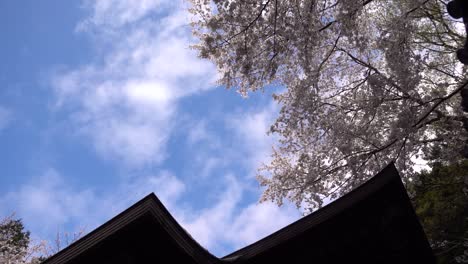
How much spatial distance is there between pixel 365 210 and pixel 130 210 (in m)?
3.63

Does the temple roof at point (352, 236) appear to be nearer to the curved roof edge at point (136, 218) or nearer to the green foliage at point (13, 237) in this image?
the curved roof edge at point (136, 218)

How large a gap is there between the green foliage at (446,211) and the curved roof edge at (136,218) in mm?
10419

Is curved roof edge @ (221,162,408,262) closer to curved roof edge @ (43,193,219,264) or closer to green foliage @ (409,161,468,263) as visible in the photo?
curved roof edge @ (43,193,219,264)

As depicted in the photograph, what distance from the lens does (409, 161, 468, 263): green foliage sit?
13516 mm

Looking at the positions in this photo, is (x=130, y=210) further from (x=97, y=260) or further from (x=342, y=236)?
(x=342, y=236)

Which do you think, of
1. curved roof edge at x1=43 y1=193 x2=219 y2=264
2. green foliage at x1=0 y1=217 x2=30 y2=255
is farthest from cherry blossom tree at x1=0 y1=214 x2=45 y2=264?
curved roof edge at x1=43 y1=193 x2=219 y2=264

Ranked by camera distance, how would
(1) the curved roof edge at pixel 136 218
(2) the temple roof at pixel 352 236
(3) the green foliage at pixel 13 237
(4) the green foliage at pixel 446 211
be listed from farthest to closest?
(3) the green foliage at pixel 13 237 < (4) the green foliage at pixel 446 211 < (2) the temple roof at pixel 352 236 < (1) the curved roof edge at pixel 136 218

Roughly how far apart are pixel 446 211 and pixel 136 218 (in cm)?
1331

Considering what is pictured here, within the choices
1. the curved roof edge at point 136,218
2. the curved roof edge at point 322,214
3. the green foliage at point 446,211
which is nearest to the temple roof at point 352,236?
the curved roof edge at point 322,214

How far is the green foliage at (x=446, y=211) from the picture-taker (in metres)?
13.5

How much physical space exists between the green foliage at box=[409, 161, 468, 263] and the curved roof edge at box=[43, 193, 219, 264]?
34.2 feet

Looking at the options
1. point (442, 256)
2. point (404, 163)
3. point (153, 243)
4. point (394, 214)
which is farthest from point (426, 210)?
point (153, 243)

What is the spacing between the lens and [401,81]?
10.2 meters

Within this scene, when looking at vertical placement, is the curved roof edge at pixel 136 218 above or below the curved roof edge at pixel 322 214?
above
